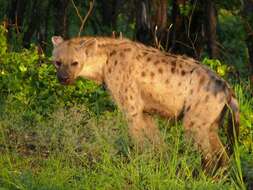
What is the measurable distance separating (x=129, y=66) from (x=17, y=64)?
2.28 meters

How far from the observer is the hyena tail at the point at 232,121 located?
21.6ft

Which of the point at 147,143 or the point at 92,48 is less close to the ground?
the point at 92,48

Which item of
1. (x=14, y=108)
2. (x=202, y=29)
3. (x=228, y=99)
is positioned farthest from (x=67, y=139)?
(x=202, y=29)

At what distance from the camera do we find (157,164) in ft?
19.1

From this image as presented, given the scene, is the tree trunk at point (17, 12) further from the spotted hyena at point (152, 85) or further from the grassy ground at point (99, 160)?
the spotted hyena at point (152, 85)

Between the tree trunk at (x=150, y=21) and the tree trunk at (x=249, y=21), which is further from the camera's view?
the tree trunk at (x=150, y=21)

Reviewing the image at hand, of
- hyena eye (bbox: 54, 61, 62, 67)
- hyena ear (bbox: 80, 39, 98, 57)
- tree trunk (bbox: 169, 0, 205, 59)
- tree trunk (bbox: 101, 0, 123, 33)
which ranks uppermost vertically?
hyena ear (bbox: 80, 39, 98, 57)

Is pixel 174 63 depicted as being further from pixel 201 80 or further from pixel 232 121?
pixel 232 121

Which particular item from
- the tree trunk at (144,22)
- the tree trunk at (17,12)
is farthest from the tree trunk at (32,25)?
the tree trunk at (144,22)

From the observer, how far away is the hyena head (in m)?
7.15

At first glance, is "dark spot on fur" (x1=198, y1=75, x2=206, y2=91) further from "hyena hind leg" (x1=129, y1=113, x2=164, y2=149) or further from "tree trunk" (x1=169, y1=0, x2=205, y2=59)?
"tree trunk" (x1=169, y1=0, x2=205, y2=59)

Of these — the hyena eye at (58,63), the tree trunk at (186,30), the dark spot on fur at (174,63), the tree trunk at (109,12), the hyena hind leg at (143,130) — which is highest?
the dark spot on fur at (174,63)

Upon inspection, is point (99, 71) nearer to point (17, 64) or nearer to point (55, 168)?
point (55, 168)

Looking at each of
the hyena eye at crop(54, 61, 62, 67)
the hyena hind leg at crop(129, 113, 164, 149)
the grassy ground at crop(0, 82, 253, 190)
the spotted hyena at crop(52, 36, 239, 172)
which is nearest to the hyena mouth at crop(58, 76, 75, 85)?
the spotted hyena at crop(52, 36, 239, 172)
